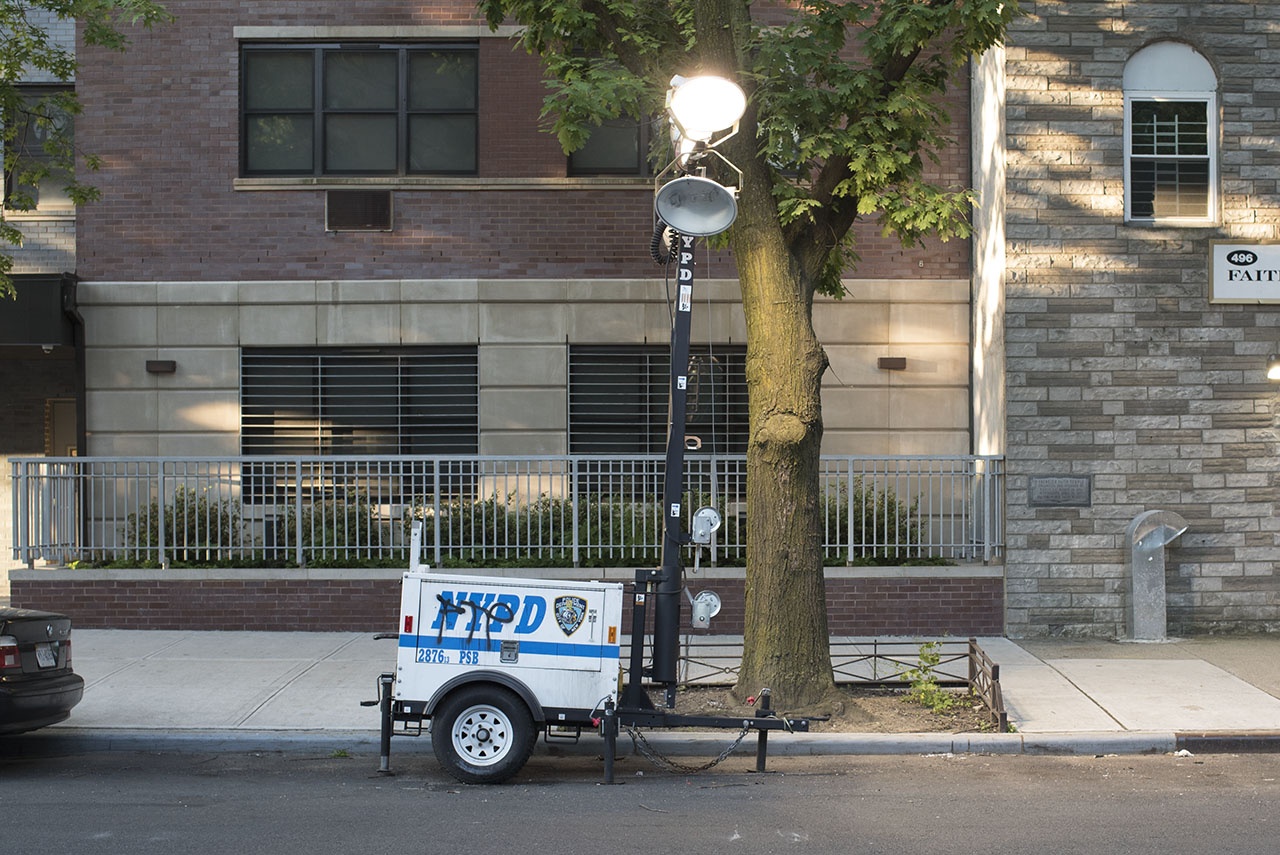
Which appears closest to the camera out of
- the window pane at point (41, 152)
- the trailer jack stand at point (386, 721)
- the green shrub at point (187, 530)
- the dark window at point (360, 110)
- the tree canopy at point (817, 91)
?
the trailer jack stand at point (386, 721)

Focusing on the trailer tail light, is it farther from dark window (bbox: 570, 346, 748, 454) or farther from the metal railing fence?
dark window (bbox: 570, 346, 748, 454)

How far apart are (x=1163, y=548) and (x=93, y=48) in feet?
44.5

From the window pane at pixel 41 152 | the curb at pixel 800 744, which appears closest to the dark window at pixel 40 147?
the window pane at pixel 41 152

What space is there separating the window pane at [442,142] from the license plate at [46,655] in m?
8.11

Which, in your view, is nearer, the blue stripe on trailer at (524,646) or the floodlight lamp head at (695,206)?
the blue stripe on trailer at (524,646)

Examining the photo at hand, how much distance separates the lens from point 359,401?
1498 cm

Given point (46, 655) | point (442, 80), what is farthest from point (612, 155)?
point (46, 655)

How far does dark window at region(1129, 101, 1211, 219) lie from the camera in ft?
43.1

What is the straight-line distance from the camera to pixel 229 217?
14805 mm

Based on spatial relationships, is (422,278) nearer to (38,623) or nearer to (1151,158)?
(38,623)

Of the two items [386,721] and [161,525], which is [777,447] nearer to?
[386,721]

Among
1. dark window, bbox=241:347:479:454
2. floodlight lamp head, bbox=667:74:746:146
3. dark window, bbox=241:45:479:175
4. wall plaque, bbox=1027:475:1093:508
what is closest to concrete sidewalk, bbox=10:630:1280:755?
wall plaque, bbox=1027:475:1093:508

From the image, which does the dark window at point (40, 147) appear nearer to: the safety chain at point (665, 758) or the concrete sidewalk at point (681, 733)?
the concrete sidewalk at point (681, 733)

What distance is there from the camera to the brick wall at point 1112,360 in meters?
12.9
